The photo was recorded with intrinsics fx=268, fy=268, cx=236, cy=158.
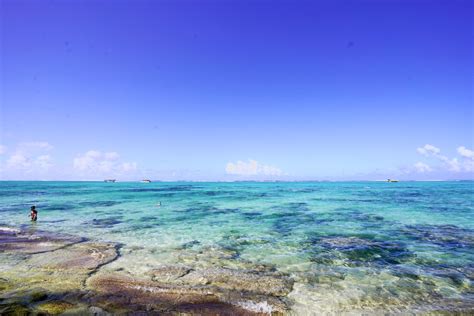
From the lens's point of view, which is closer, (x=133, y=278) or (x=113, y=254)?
(x=133, y=278)

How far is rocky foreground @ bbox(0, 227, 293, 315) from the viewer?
6410 millimetres

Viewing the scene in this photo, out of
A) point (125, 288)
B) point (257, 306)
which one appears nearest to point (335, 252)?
point (257, 306)

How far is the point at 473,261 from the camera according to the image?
35.8ft

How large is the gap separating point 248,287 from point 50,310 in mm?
4976

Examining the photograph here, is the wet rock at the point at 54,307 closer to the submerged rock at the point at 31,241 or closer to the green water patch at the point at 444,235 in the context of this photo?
the submerged rock at the point at 31,241

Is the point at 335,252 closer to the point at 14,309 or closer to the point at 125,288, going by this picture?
the point at 125,288

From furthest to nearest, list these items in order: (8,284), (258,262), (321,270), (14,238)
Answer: (14,238) → (258,262) → (321,270) → (8,284)

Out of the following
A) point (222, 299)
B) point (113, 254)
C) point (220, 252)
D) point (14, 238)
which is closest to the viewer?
point (222, 299)

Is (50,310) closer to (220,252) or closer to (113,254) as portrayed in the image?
(113,254)

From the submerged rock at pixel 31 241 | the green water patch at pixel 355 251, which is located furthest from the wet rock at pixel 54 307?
the green water patch at pixel 355 251

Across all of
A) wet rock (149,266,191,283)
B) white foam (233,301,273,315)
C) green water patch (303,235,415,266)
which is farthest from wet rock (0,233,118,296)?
green water patch (303,235,415,266)

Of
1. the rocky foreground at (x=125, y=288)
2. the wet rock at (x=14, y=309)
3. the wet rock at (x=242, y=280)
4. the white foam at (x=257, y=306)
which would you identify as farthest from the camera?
the wet rock at (x=242, y=280)

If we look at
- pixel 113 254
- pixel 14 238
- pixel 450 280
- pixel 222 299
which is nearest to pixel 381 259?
pixel 450 280

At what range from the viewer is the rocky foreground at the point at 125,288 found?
641 cm
